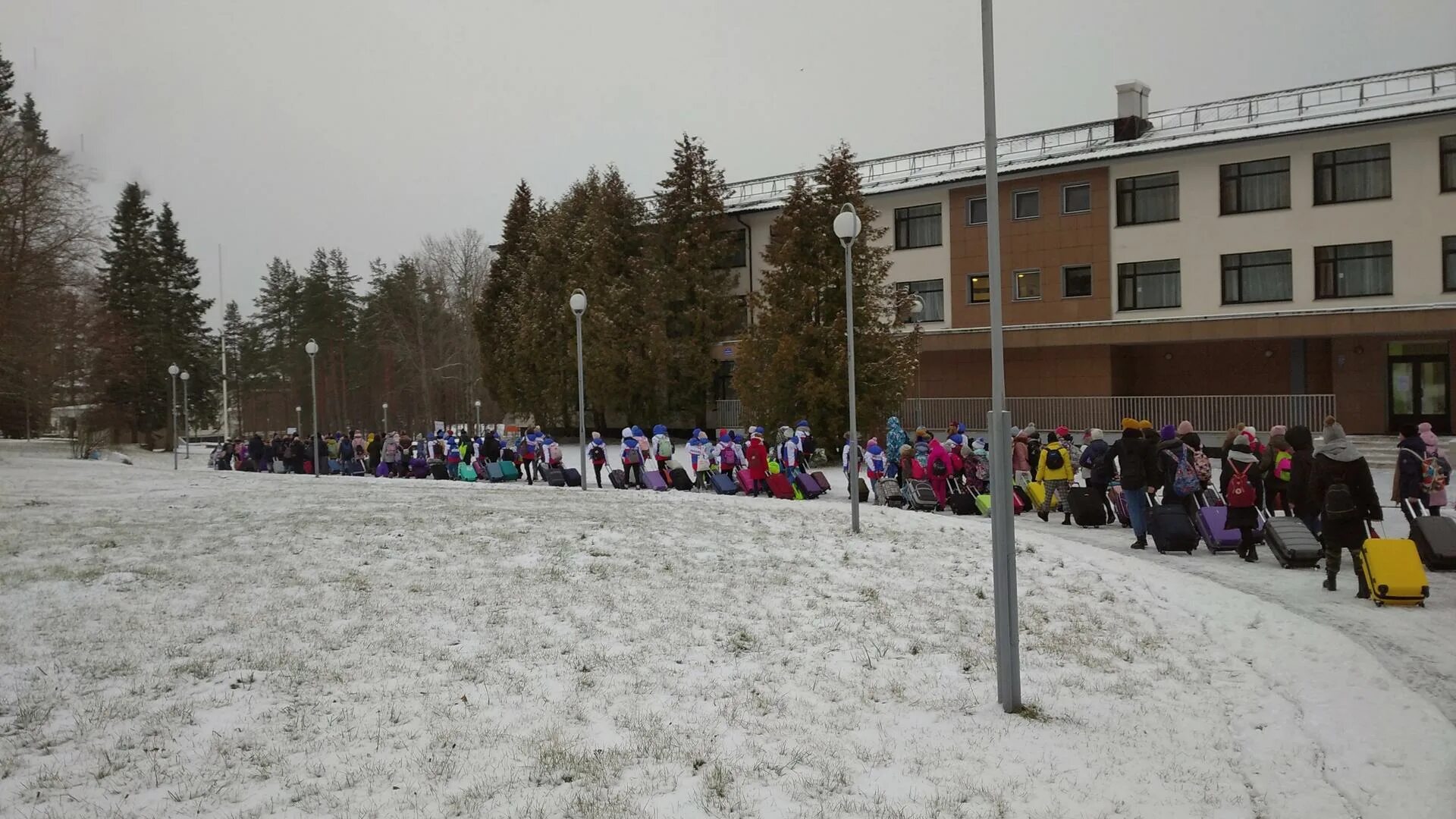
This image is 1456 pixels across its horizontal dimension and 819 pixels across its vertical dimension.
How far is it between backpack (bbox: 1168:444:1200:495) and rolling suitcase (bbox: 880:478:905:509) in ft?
20.8

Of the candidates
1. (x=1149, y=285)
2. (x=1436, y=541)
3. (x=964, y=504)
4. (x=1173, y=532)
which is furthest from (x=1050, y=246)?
(x=1436, y=541)

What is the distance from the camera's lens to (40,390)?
34.7 m

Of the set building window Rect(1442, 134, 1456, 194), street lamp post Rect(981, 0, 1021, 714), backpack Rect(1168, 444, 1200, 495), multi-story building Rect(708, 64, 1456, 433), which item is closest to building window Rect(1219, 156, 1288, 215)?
multi-story building Rect(708, 64, 1456, 433)

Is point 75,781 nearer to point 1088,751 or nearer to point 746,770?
point 746,770

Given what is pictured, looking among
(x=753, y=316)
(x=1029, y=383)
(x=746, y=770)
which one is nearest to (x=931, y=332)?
(x=1029, y=383)

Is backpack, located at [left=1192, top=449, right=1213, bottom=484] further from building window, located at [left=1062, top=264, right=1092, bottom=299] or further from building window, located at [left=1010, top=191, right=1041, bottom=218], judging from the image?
building window, located at [left=1010, top=191, right=1041, bottom=218]

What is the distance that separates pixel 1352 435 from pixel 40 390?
42.2 meters

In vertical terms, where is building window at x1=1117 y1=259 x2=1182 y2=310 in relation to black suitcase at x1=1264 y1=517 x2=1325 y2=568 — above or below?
above

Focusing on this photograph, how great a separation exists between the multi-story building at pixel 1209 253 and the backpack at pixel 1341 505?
19587 millimetres

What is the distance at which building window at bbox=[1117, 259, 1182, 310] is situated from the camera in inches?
1265

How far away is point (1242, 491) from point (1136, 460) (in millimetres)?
1476

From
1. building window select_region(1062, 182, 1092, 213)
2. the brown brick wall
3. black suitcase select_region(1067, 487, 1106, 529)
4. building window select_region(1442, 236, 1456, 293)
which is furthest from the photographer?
building window select_region(1062, 182, 1092, 213)

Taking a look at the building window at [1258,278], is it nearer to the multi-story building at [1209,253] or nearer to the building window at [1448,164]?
the multi-story building at [1209,253]

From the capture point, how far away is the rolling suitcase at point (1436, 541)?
11.9 meters
